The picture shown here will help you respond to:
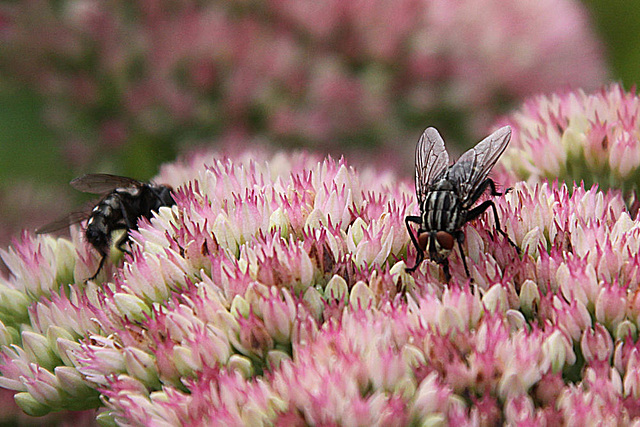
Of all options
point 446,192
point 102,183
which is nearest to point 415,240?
point 446,192

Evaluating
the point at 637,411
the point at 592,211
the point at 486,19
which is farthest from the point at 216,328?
the point at 486,19

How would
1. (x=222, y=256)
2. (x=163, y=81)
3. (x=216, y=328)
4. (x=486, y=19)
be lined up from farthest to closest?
1. (x=486, y=19)
2. (x=163, y=81)
3. (x=222, y=256)
4. (x=216, y=328)

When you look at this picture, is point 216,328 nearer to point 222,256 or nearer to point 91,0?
point 222,256

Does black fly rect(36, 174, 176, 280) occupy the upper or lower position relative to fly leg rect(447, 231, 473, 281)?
upper

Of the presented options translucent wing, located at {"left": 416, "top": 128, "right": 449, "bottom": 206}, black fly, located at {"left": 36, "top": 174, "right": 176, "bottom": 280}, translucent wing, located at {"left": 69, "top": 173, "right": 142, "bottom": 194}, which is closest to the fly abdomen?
translucent wing, located at {"left": 416, "top": 128, "right": 449, "bottom": 206}

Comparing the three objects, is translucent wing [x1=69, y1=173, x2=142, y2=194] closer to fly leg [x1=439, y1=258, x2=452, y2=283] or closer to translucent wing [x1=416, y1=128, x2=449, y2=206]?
translucent wing [x1=416, y1=128, x2=449, y2=206]

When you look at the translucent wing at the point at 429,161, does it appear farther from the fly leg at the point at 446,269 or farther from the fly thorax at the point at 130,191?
the fly thorax at the point at 130,191

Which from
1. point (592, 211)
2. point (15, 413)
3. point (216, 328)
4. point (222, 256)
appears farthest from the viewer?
point (15, 413)
